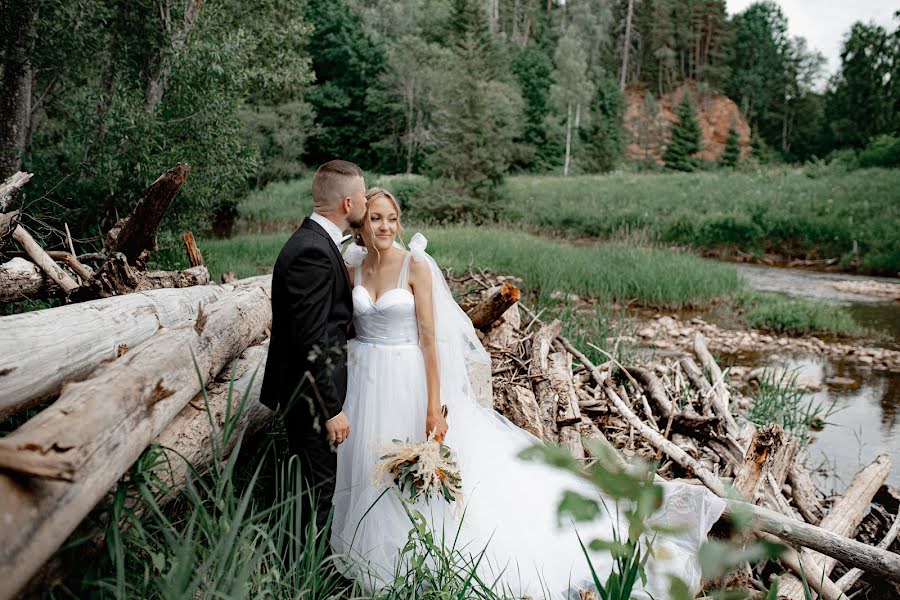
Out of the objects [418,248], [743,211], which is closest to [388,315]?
[418,248]

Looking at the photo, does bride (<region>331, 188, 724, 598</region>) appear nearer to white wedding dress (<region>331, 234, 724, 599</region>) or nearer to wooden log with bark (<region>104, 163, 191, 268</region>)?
white wedding dress (<region>331, 234, 724, 599</region>)

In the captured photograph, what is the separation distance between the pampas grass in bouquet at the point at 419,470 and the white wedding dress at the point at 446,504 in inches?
6.2

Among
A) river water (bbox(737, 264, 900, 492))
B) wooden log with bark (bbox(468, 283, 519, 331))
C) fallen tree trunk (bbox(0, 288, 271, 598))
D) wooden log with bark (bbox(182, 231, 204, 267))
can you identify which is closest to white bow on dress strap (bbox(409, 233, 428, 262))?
fallen tree trunk (bbox(0, 288, 271, 598))

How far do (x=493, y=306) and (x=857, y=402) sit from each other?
20.2 ft

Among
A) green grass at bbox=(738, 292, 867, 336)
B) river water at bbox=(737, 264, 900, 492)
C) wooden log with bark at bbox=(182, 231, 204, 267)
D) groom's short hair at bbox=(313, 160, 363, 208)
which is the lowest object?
river water at bbox=(737, 264, 900, 492)

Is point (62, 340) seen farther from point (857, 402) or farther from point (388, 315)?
point (857, 402)

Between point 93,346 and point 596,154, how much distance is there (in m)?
45.2

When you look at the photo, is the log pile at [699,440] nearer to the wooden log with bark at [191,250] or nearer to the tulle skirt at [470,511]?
the tulle skirt at [470,511]

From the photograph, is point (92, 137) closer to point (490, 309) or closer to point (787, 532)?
point (490, 309)

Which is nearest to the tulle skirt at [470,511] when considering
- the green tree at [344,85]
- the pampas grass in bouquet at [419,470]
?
the pampas grass in bouquet at [419,470]

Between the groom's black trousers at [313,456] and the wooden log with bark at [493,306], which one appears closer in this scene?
the groom's black trousers at [313,456]

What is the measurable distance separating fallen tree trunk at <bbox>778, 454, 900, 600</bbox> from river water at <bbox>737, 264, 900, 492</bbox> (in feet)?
4.32

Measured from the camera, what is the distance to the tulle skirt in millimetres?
2965

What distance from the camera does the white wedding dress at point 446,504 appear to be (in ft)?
9.77
